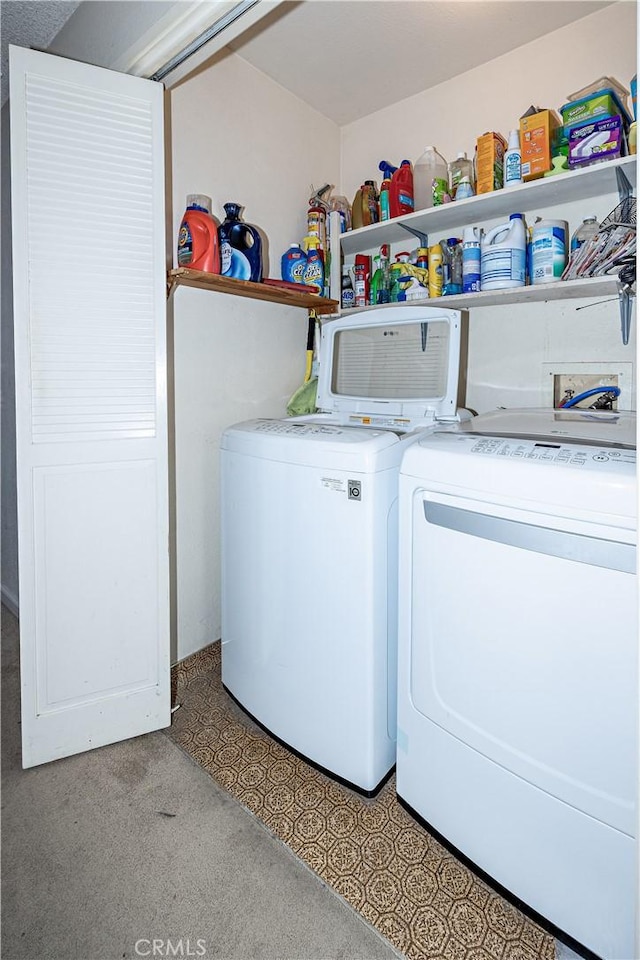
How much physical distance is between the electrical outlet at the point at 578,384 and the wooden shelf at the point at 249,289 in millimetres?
1103

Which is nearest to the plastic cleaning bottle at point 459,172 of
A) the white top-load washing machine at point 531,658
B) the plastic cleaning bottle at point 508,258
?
the plastic cleaning bottle at point 508,258

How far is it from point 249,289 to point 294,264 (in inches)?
14.0

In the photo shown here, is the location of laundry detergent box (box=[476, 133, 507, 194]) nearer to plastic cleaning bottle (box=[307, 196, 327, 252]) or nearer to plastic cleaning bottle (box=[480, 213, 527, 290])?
plastic cleaning bottle (box=[480, 213, 527, 290])

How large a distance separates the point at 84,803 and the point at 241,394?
163 cm

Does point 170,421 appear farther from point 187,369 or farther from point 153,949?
point 153,949

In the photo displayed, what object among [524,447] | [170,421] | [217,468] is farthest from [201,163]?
[524,447]

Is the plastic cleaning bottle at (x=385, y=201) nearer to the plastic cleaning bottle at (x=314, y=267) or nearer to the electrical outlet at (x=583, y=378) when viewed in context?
the plastic cleaning bottle at (x=314, y=267)

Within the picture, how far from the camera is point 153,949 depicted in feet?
3.83

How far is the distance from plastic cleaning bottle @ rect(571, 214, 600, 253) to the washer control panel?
3.48 ft

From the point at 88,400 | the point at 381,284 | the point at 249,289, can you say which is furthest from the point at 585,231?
the point at 88,400

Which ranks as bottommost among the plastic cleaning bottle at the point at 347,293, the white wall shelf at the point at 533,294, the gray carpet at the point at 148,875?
the gray carpet at the point at 148,875

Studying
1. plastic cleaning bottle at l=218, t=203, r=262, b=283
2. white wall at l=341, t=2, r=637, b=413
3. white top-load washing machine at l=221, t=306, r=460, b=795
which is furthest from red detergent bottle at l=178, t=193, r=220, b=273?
white wall at l=341, t=2, r=637, b=413

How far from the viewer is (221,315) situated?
2244mm

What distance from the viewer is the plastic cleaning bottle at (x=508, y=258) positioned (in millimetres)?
1912
